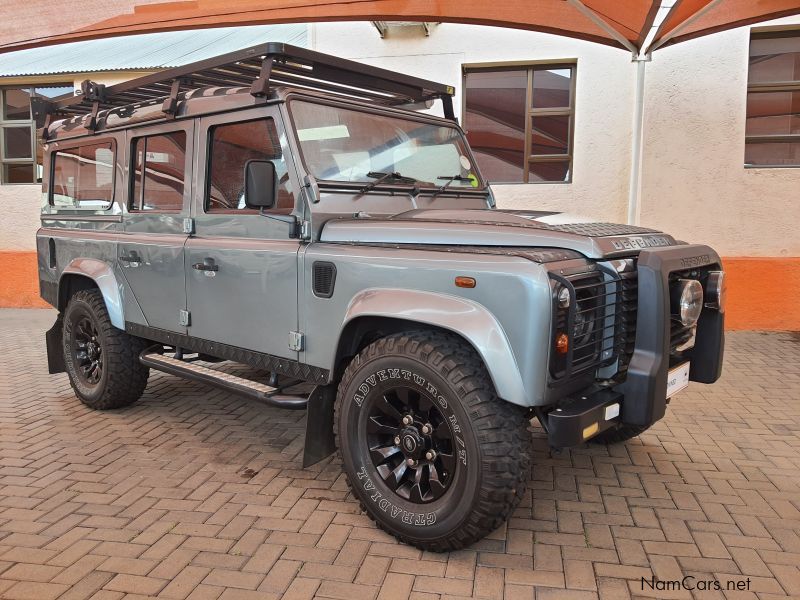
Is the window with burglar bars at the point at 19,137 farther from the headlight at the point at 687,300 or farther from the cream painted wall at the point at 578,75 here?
the headlight at the point at 687,300

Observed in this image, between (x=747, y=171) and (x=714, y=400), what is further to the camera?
(x=747, y=171)

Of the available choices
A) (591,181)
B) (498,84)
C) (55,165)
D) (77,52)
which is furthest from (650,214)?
(77,52)

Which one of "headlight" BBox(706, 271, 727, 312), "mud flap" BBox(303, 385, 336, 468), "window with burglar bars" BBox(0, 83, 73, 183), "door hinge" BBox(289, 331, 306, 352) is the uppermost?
"window with burglar bars" BBox(0, 83, 73, 183)

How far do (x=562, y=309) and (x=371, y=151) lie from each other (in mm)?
1649

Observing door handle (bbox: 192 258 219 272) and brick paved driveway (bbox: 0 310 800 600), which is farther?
door handle (bbox: 192 258 219 272)

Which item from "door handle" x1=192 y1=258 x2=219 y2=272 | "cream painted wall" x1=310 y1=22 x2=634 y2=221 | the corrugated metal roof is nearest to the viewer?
"door handle" x1=192 y1=258 x2=219 y2=272

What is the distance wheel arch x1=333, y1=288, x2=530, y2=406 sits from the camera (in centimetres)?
240

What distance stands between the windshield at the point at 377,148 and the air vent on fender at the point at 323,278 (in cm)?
50

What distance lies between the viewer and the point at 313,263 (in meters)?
3.07

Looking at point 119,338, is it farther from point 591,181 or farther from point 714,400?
point 591,181

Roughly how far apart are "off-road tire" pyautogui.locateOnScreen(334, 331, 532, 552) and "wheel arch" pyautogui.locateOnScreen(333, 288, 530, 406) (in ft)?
0.32

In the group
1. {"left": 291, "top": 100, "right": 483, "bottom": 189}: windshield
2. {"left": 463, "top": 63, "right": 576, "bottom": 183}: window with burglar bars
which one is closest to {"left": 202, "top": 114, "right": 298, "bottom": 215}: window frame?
{"left": 291, "top": 100, "right": 483, "bottom": 189}: windshield

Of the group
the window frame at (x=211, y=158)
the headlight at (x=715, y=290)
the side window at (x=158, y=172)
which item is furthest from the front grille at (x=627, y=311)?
the side window at (x=158, y=172)

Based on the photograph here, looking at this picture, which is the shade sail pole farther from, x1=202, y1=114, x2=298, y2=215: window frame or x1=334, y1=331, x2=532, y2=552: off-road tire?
x1=334, y1=331, x2=532, y2=552: off-road tire
